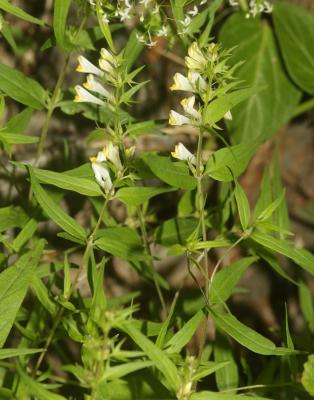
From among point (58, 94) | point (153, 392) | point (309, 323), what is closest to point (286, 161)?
point (309, 323)

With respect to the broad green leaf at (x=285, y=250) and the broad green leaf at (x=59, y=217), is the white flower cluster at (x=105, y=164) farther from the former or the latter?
the broad green leaf at (x=285, y=250)

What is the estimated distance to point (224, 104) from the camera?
50.7 inches

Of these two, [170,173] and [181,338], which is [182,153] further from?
[181,338]

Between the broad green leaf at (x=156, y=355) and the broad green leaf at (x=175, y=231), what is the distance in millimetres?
602

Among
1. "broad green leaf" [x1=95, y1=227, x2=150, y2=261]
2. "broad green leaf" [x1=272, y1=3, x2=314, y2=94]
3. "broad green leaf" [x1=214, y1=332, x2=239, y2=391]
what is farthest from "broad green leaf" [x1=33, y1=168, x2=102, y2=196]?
"broad green leaf" [x1=272, y1=3, x2=314, y2=94]

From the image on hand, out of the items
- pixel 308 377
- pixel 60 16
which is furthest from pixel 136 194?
pixel 308 377

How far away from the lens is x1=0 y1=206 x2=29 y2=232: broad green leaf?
1.55m

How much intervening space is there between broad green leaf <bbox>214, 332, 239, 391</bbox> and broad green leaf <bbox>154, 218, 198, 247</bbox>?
0.32 metres

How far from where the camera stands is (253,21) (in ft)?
8.81

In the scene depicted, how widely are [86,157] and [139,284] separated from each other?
60 cm

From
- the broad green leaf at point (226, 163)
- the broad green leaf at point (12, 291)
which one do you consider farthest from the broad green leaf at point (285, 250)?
the broad green leaf at point (12, 291)

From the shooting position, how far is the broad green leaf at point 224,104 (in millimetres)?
1280

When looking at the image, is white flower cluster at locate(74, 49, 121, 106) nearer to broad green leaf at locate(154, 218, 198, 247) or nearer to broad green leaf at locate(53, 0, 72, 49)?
broad green leaf at locate(53, 0, 72, 49)

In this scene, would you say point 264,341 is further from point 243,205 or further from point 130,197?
point 130,197
